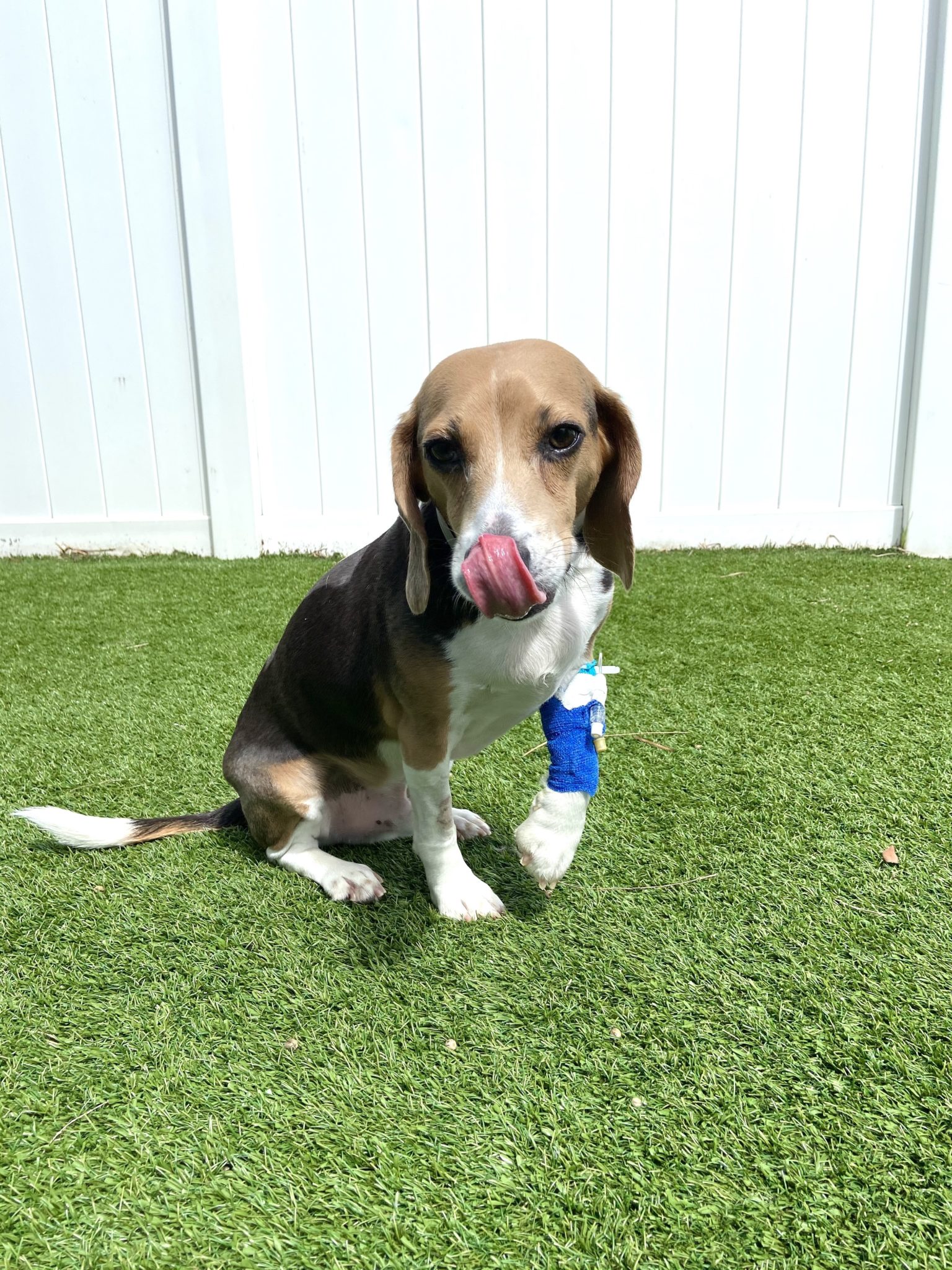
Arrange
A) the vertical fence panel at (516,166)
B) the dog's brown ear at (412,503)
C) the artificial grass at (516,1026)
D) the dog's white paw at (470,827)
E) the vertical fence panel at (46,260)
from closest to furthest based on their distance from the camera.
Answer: the artificial grass at (516,1026) → the dog's brown ear at (412,503) → the dog's white paw at (470,827) → the vertical fence panel at (516,166) → the vertical fence panel at (46,260)

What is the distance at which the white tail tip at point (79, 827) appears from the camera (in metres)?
2.16

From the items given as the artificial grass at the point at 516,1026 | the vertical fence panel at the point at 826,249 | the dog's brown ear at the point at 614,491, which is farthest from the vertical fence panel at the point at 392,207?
the dog's brown ear at the point at 614,491

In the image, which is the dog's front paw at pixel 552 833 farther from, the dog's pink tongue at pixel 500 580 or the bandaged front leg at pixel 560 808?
the dog's pink tongue at pixel 500 580

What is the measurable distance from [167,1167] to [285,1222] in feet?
0.79

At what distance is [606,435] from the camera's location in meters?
1.94

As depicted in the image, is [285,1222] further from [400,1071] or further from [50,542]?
[50,542]

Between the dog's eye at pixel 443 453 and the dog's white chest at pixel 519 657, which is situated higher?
the dog's eye at pixel 443 453

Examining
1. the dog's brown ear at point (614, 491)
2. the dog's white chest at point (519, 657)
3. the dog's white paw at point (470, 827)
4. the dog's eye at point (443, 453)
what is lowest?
the dog's white paw at point (470, 827)

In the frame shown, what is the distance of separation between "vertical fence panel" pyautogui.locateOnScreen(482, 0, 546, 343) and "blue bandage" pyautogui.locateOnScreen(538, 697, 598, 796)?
387 cm

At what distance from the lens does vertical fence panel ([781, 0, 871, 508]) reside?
5340 millimetres

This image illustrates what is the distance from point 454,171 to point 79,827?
16.6 feet

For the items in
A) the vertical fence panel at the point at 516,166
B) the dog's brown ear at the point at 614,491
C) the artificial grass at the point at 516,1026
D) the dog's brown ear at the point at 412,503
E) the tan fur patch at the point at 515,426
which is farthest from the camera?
the vertical fence panel at the point at 516,166

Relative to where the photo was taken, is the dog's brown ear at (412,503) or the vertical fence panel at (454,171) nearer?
the dog's brown ear at (412,503)

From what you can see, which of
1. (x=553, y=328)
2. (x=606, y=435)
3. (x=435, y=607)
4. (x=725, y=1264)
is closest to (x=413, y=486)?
(x=435, y=607)
